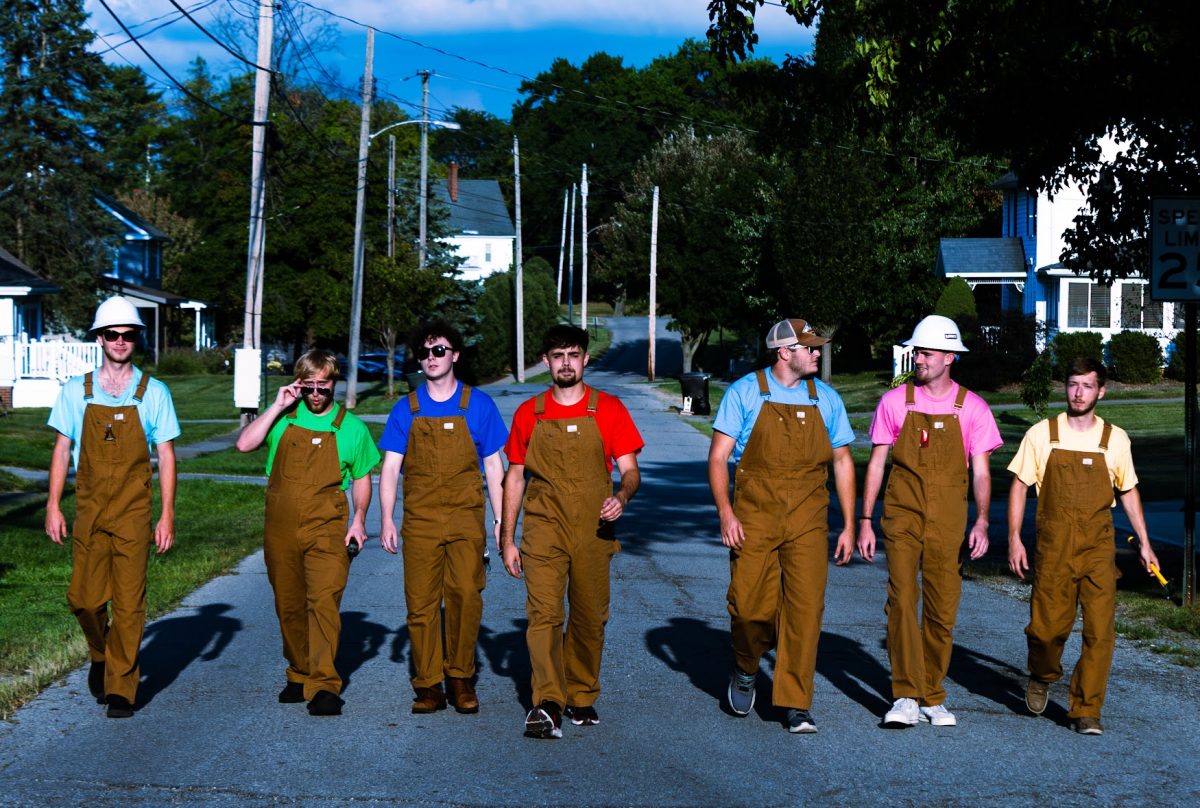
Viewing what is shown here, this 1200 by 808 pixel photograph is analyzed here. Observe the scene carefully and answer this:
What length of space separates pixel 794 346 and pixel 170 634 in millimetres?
4866

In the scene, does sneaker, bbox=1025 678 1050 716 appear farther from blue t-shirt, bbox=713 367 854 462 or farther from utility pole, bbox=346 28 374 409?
utility pole, bbox=346 28 374 409

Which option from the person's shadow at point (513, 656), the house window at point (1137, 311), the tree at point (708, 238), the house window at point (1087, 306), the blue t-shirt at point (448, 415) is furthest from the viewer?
the tree at point (708, 238)

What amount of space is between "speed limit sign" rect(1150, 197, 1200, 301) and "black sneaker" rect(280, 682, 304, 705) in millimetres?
6734

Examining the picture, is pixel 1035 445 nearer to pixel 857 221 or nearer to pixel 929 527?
pixel 929 527

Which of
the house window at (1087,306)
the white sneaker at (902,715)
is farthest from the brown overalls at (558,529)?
the house window at (1087,306)

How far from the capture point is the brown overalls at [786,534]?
7.08 meters

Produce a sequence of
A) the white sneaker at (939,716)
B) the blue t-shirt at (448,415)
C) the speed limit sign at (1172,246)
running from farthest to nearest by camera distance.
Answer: the speed limit sign at (1172,246) < the blue t-shirt at (448,415) < the white sneaker at (939,716)

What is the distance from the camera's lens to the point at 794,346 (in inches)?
280

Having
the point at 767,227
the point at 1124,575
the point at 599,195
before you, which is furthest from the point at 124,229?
the point at 1124,575

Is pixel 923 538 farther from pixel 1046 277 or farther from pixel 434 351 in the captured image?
pixel 1046 277

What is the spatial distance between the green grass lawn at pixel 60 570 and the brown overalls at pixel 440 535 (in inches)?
83.0

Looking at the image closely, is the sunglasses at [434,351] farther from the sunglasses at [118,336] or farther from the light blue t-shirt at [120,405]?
the sunglasses at [118,336]

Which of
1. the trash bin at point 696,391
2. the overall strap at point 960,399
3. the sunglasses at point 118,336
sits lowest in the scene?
the trash bin at point 696,391

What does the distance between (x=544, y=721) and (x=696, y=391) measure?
34.1 m
